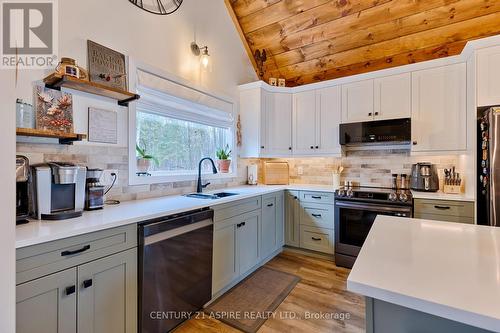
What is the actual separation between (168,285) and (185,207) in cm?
55

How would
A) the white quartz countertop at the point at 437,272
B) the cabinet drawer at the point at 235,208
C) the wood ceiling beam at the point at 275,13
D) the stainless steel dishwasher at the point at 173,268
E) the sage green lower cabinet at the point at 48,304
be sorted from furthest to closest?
the wood ceiling beam at the point at 275,13
the cabinet drawer at the point at 235,208
the stainless steel dishwasher at the point at 173,268
the sage green lower cabinet at the point at 48,304
the white quartz countertop at the point at 437,272

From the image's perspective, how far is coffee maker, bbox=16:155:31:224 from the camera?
1.29 meters

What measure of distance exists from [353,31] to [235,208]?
2666mm

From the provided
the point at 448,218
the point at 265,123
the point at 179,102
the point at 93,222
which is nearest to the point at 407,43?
the point at 265,123

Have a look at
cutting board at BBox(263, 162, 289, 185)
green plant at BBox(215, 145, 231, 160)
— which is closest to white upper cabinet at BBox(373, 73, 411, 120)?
cutting board at BBox(263, 162, 289, 185)

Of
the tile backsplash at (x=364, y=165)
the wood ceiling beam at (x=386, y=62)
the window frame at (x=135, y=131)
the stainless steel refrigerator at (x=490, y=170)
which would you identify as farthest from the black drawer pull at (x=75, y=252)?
the wood ceiling beam at (x=386, y=62)

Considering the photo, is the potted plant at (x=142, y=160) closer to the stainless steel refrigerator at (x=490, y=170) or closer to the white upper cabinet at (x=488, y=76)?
the stainless steel refrigerator at (x=490, y=170)

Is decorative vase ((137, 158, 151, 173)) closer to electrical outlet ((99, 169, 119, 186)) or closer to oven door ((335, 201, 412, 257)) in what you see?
electrical outlet ((99, 169, 119, 186))

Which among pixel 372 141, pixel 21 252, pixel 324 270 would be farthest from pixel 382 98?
pixel 21 252

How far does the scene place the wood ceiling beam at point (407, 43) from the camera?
2605mm

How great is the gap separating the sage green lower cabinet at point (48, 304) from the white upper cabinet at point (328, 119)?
9.99 feet

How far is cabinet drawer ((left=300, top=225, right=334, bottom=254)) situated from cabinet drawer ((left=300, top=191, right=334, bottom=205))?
358 mm

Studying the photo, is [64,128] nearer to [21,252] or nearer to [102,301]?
[21,252]

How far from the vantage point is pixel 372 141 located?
303cm
